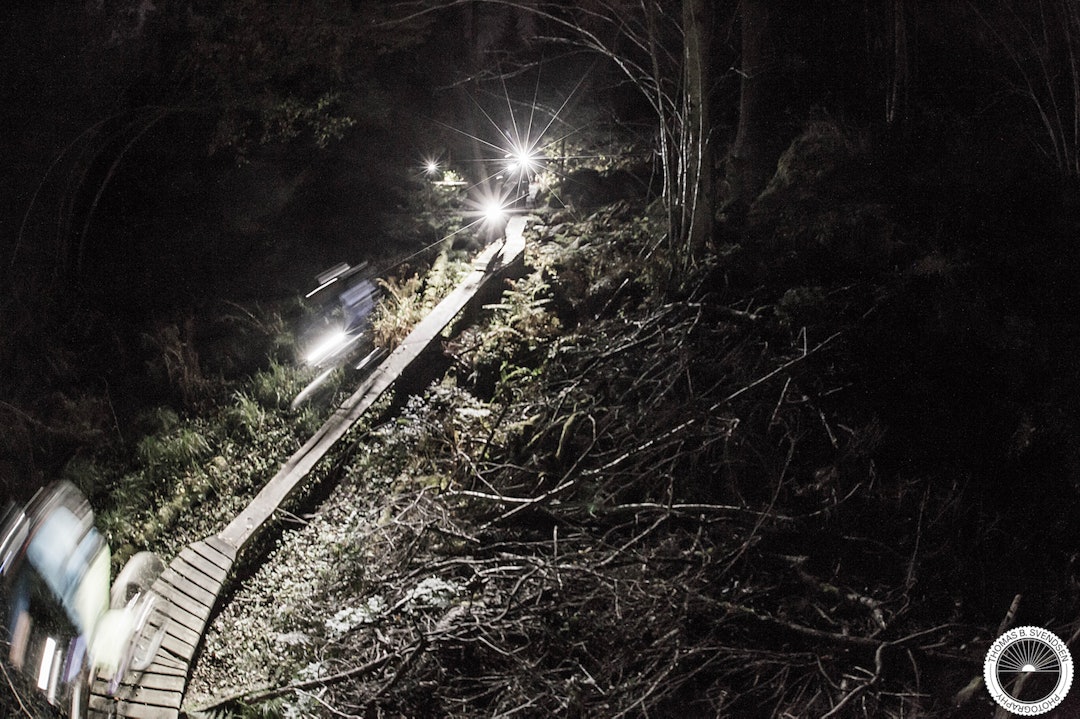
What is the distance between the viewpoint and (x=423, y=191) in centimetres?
1270

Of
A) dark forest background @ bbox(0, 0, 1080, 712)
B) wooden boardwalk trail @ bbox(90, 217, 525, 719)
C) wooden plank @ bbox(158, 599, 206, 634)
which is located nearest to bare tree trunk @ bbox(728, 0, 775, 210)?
dark forest background @ bbox(0, 0, 1080, 712)

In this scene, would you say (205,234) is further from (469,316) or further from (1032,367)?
(1032,367)

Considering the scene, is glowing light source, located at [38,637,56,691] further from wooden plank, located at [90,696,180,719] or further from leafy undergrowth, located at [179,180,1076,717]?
leafy undergrowth, located at [179,180,1076,717]

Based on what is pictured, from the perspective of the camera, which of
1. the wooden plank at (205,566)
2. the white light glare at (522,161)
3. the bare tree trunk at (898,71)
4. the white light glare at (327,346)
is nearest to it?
the wooden plank at (205,566)

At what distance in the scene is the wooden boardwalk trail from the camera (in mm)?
4855

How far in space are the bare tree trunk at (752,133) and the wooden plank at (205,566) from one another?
26.5 ft

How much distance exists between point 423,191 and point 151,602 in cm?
909

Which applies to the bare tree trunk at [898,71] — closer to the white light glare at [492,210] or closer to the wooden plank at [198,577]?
the white light glare at [492,210]

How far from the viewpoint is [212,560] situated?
239 inches

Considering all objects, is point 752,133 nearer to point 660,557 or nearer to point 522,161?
point 522,161

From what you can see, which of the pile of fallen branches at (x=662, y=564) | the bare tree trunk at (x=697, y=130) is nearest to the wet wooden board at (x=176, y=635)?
the pile of fallen branches at (x=662, y=564)

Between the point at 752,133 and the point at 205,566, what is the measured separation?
9154 mm

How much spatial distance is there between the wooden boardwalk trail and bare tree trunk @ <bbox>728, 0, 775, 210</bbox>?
4.13m

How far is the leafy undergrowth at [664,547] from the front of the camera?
4492 millimetres
